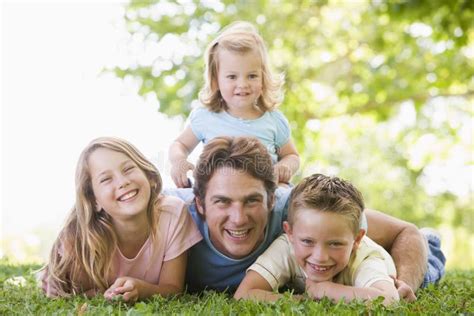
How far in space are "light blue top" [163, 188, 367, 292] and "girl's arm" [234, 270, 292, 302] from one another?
13.2 inches

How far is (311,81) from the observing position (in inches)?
604

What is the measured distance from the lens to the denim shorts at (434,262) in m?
4.89

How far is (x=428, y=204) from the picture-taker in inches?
854

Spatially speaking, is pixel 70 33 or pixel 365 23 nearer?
pixel 365 23

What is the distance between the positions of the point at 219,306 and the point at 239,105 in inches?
68.0

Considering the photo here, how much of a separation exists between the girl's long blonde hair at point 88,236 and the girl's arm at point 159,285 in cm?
24

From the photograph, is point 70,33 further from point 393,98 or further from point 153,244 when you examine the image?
point 153,244

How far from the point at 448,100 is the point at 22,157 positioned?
13690 mm

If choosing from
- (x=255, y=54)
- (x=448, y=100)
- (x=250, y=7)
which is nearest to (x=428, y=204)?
(x=448, y=100)

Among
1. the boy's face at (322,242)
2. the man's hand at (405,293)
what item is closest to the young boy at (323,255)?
the boy's face at (322,242)

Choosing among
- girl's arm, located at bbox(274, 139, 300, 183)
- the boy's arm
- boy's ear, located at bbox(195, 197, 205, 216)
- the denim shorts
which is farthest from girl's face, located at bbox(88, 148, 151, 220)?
the denim shorts

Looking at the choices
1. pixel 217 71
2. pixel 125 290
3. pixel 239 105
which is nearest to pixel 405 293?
pixel 125 290

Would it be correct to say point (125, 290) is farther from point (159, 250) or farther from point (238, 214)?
point (238, 214)

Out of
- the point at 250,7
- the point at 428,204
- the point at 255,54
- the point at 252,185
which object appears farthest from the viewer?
the point at 428,204
